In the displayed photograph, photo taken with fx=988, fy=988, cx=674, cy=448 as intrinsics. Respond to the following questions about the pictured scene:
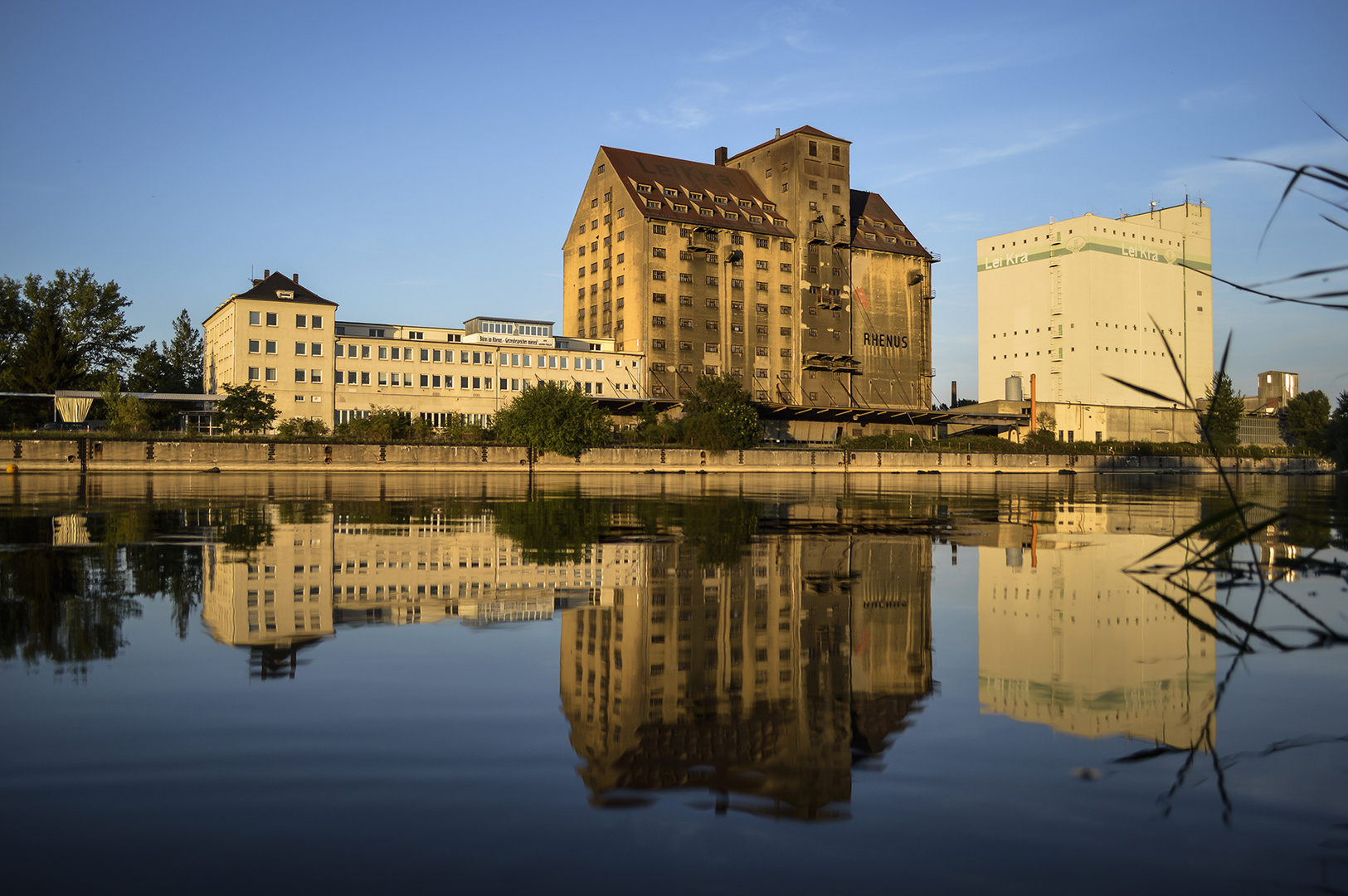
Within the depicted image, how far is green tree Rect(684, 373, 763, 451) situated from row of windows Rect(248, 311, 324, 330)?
119ft

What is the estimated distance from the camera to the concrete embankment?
66875mm

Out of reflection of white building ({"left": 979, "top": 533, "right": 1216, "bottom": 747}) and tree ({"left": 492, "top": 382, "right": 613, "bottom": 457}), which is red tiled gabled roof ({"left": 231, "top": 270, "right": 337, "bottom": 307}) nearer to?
tree ({"left": 492, "top": 382, "right": 613, "bottom": 457})

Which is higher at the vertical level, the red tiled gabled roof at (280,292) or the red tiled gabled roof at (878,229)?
the red tiled gabled roof at (878,229)

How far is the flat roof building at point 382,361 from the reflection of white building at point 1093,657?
7532 centimetres

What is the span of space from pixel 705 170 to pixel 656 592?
118 metres

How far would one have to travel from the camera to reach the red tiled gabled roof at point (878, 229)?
124875mm

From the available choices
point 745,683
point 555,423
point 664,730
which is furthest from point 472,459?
point 664,730

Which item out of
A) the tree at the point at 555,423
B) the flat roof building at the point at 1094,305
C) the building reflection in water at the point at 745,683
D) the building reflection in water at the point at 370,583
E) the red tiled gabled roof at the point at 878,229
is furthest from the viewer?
the flat roof building at the point at 1094,305

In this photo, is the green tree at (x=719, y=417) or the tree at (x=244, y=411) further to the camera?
the green tree at (x=719, y=417)

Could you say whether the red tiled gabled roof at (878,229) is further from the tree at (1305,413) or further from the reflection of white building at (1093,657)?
the reflection of white building at (1093,657)

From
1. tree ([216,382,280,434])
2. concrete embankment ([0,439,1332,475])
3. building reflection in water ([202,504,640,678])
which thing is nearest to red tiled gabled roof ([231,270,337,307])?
tree ([216,382,280,434])

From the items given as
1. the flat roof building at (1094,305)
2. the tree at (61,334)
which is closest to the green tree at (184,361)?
the tree at (61,334)

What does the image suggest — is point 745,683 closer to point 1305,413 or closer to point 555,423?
point 555,423

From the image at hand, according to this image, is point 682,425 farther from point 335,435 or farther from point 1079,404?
point 1079,404
